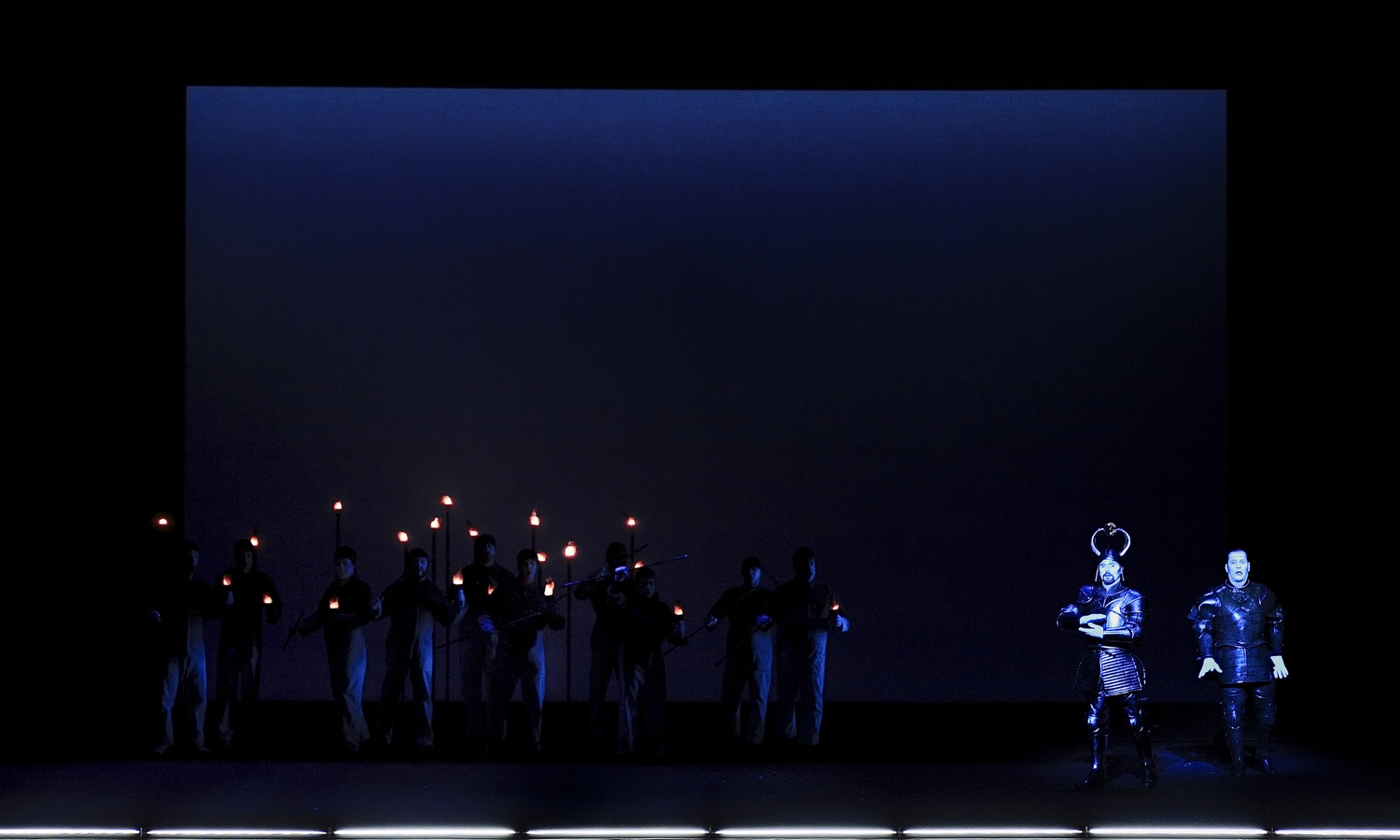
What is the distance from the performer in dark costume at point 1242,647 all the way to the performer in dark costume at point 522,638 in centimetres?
384

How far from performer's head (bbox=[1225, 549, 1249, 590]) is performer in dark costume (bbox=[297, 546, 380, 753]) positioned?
16.7 ft

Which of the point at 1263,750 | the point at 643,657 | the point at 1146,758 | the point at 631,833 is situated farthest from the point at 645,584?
the point at 1263,750

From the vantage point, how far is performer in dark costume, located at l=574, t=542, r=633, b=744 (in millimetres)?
9445

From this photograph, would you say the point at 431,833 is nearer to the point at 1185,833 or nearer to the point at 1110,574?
the point at 1185,833

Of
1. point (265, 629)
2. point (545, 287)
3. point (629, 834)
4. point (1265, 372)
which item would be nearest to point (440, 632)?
point (265, 629)

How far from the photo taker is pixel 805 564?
9.88 metres

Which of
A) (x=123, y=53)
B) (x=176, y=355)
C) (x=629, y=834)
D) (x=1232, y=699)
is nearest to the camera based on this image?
(x=629, y=834)

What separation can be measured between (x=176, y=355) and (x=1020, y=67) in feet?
21.2

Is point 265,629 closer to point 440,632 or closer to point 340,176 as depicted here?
point 440,632

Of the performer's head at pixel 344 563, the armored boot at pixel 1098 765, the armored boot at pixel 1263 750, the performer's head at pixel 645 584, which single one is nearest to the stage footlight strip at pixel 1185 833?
the armored boot at pixel 1098 765

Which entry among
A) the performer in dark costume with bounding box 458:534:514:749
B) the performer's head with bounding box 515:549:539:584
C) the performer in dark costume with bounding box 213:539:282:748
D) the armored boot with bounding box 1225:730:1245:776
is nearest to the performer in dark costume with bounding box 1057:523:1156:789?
the armored boot with bounding box 1225:730:1245:776

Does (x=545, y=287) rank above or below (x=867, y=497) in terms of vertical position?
above

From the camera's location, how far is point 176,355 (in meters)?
11.3

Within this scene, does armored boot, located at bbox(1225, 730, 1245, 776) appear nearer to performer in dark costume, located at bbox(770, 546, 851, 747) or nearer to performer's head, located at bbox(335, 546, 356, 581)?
performer in dark costume, located at bbox(770, 546, 851, 747)
